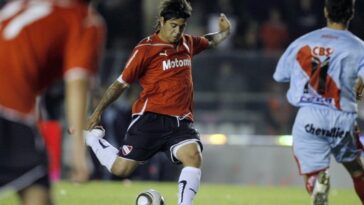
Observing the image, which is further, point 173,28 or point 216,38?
point 216,38

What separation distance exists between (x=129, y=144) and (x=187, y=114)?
0.62 m

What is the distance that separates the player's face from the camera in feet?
29.7

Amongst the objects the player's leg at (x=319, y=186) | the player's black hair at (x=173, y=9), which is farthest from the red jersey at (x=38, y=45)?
the player's black hair at (x=173, y=9)

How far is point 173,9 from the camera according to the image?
9.04 meters

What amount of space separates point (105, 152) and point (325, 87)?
8.48 feet

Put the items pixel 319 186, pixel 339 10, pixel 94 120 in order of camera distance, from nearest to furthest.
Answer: pixel 319 186
pixel 339 10
pixel 94 120

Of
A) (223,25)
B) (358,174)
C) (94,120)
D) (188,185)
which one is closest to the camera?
(358,174)

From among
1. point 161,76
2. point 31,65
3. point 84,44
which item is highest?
point 84,44

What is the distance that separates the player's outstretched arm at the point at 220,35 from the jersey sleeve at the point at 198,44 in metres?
0.13

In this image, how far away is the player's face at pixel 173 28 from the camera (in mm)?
9055

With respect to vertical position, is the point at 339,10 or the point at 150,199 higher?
the point at 339,10

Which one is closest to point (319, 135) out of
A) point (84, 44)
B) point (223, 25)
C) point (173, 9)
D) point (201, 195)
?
point (173, 9)

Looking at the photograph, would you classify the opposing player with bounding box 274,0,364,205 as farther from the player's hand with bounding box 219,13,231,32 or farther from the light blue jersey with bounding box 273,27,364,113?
the player's hand with bounding box 219,13,231,32

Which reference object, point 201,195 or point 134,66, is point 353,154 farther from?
point 201,195
